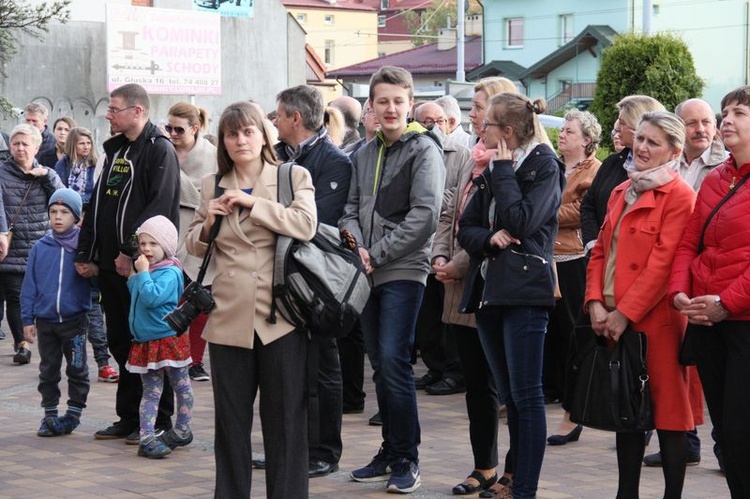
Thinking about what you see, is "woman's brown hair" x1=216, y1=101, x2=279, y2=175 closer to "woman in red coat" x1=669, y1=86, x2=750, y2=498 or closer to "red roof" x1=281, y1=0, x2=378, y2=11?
"woman in red coat" x1=669, y1=86, x2=750, y2=498

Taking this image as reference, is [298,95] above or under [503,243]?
above

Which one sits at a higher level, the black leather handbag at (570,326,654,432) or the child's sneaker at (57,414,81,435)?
the black leather handbag at (570,326,654,432)

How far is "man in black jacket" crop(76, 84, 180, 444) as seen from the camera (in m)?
8.00

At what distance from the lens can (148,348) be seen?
782 centimetres

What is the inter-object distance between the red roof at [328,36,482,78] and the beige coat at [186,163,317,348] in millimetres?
74473

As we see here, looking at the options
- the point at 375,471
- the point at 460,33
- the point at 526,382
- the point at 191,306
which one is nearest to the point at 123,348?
the point at 375,471

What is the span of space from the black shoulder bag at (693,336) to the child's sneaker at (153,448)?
11.0ft

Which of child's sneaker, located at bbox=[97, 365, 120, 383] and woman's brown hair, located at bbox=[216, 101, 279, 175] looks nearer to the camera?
woman's brown hair, located at bbox=[216, 101, 279, 175]

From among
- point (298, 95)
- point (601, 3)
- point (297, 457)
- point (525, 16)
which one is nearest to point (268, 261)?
point (297, 457)

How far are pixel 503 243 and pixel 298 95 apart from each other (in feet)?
5.78

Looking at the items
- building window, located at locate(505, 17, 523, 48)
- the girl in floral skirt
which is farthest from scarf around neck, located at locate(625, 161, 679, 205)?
building window, located at locate(505, 17, 523, 48)

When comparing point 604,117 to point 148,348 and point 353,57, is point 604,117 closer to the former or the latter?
point 148,348

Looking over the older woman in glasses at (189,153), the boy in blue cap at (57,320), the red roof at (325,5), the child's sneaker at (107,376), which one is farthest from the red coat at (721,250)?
the red roof at (325,5)

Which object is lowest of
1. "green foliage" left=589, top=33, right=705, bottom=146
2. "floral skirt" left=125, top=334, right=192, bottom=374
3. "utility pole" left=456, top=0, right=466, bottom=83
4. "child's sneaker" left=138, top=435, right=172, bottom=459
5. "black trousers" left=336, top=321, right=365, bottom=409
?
"child's sneaker" left=138, top=435, right=172, bottom=459
